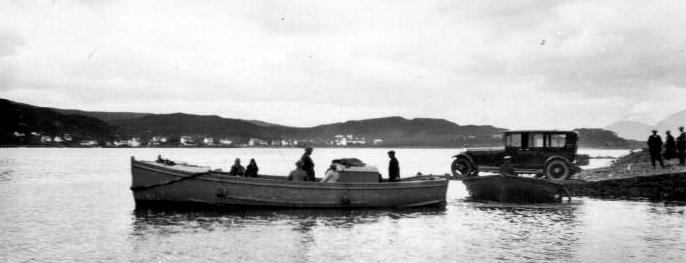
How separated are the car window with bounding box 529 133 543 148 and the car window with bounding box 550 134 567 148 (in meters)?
0.48

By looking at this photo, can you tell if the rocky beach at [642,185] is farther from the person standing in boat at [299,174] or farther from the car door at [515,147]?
the person standing in boat at [299,174]

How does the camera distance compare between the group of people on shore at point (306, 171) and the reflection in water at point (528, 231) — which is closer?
the reflection in water at point (528, 231)

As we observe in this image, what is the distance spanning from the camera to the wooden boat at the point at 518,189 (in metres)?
22.0

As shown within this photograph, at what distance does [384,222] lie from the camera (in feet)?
60.2

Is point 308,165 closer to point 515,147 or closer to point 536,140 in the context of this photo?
point 515,147

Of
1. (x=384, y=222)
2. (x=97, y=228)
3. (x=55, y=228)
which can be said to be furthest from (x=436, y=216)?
(x=55, y=228)

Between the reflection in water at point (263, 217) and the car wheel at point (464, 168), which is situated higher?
the car wheel at point (464, 168)

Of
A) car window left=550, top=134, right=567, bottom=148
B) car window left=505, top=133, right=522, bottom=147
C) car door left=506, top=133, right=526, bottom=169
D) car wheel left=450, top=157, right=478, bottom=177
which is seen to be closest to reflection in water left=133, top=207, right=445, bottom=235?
car door left=506, top=133, right=526, bottom=169

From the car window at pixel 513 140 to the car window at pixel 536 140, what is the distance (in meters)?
0.48

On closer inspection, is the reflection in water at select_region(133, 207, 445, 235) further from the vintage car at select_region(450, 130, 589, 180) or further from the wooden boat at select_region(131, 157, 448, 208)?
the vintage car at select_region(450, 130, 589, 180)

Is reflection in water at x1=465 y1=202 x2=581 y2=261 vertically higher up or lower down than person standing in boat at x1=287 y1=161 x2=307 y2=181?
lower down

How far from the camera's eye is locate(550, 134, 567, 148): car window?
84.0ft

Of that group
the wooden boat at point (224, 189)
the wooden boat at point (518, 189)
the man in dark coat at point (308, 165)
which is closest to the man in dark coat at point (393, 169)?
the wooden boat at point (224, 189)

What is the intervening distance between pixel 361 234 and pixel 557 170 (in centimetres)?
1307
